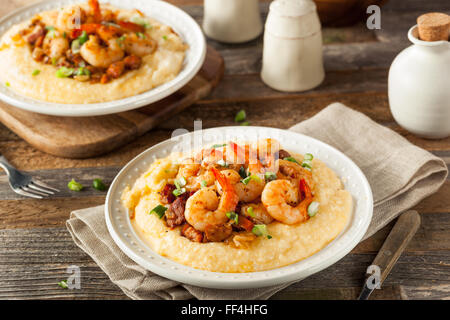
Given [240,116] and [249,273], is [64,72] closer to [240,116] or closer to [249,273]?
[240,116]

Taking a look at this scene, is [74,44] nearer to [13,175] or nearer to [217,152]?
[13,175]

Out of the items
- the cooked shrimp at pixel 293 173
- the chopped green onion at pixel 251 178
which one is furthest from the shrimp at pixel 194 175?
the cooked shrimp at pixel 293 173

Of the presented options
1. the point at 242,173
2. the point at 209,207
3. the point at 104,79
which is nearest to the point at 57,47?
the point at 104,79

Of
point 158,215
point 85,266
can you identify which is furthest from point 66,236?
point 158,215

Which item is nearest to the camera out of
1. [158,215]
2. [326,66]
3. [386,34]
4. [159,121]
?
[158,215]

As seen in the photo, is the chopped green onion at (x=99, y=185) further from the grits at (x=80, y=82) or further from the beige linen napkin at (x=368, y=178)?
the grits at (x=80, y=82)

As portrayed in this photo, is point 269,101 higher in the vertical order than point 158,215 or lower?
lower
